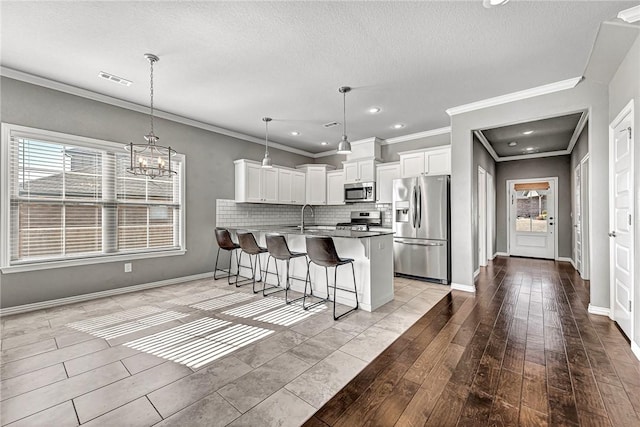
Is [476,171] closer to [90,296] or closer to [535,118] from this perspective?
[535,118]

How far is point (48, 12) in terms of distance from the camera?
227 centimetres

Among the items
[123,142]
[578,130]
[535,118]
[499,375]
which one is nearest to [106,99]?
[123,142]

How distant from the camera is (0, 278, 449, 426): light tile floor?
5.59 ft

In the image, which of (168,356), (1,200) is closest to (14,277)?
(1,200)

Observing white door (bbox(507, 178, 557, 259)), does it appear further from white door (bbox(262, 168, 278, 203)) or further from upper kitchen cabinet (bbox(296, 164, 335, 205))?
white door (bbox(262, 168, 278, 203))

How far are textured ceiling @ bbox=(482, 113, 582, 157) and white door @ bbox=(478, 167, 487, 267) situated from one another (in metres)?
0.73

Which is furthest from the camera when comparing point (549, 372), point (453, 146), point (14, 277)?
point (453, 146)

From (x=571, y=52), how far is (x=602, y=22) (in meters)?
0.47

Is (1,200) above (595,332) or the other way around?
above

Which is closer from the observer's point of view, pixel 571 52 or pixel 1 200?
pixel 571 52

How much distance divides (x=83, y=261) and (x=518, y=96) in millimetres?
6166

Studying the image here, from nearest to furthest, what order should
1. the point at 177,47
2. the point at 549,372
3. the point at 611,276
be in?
the point at 549,372 < the point at 177,47 < the point at 611,276

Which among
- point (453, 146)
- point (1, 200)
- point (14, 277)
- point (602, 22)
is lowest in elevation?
point (14, 277)

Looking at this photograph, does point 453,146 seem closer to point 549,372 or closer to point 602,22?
point 602,22
